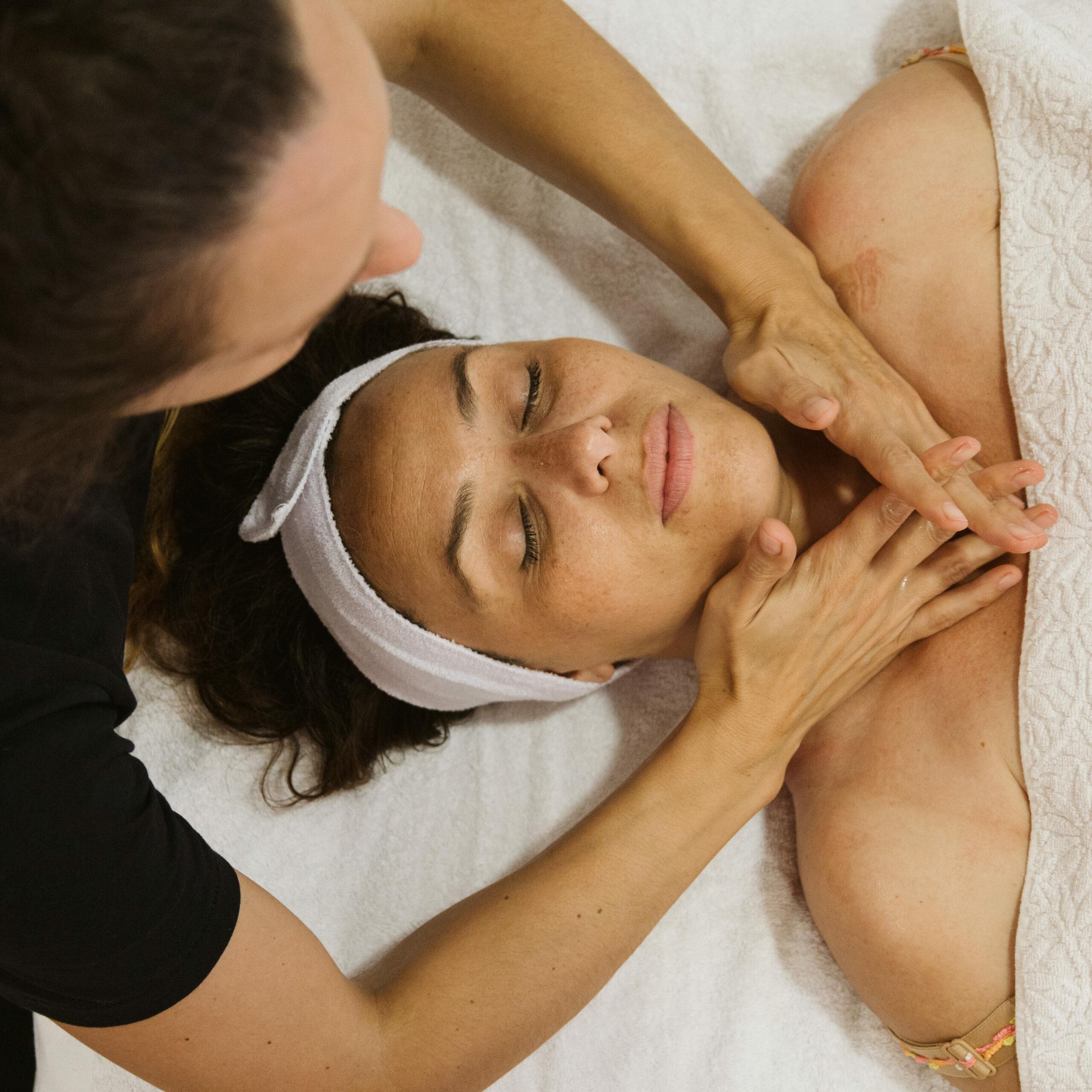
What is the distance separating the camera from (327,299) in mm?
668

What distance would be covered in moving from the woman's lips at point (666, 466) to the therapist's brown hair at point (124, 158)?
2.07 ft

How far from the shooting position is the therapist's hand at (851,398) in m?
1.12

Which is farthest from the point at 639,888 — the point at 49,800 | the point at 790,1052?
the point at 49,800

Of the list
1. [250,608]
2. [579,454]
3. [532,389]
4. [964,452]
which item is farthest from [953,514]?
[250,608]

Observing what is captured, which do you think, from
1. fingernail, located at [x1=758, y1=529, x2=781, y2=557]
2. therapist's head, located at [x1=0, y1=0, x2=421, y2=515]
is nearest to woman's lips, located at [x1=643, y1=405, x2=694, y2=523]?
fingernail, located at [x1=758, y1=529, x2=781, y2=557]

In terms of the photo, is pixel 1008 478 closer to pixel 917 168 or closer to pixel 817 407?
pixel 817 407

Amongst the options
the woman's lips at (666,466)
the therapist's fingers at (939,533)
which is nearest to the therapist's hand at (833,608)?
the therapist's fingers at (939,533)

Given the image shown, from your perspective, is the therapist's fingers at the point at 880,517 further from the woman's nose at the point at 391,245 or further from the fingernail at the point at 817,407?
the woman's nose at the point at 391,245

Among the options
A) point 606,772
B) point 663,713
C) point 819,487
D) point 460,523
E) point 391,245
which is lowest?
point 606,772

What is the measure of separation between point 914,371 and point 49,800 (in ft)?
3.80

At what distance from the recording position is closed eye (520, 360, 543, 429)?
122 cm

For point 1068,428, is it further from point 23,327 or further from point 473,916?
point 23,327

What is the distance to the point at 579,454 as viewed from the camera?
43.9 inches

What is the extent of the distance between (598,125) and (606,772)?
100 centimetres
